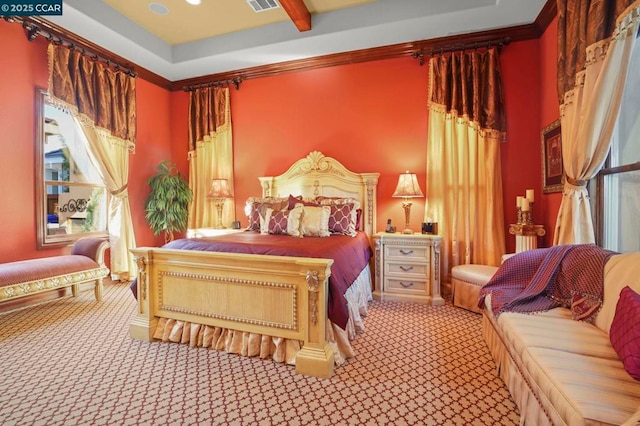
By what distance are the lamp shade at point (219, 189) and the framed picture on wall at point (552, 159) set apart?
413 centimetres


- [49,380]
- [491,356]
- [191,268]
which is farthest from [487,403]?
[49,380]

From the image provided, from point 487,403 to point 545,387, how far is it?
68cm

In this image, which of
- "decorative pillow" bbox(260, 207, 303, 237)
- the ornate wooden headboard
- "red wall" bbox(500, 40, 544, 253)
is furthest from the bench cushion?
"red wall" bbox(500, 40, 544, 253)

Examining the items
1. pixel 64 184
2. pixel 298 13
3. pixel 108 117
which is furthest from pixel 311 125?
pixel 64 184

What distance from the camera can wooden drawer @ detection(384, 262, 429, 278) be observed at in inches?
138

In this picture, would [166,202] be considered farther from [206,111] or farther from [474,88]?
[474,88]

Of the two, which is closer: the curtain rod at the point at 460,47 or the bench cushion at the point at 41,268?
the bench cushion at the point at 41,268

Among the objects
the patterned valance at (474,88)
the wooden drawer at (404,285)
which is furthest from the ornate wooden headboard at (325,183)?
the patterned valance at (474,88)

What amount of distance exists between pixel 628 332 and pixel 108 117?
18.1ft

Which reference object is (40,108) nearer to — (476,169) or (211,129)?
(211,129)

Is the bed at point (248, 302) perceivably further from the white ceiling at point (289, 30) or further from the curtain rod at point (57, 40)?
the curtain rod at point (57, 40)

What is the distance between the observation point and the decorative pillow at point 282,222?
334 centimetres

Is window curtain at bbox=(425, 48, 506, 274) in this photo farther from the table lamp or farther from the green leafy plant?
the green leafy plant

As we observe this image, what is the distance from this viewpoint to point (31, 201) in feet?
11.6
